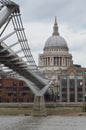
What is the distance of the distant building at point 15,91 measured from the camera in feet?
506

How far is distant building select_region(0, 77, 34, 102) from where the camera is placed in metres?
154

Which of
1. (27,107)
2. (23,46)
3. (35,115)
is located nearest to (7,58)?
(23,46)

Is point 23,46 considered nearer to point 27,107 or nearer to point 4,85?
point 27,107

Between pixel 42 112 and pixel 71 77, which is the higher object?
pixel 71 77

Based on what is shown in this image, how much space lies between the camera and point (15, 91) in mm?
155875

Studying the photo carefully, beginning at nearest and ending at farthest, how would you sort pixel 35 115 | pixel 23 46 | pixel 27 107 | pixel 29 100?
pixel 23 46 → pixel 35 115 → pixel 27 107 → pixel 29 100

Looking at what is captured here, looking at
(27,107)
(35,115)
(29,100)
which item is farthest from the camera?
(29,100)

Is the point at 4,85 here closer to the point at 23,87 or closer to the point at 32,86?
the point at 23,87

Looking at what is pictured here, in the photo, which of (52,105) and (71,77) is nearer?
(52,105)

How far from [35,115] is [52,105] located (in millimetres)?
32285

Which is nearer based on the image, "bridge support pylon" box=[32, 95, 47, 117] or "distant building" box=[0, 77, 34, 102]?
"bridge support pylon" box=[32, 95, 47, 117]

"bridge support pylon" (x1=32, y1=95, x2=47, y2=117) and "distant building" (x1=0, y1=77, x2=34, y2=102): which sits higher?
"distant building" (x1=0, y1=77, x2=34, y2=102)

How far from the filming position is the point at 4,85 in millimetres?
156875

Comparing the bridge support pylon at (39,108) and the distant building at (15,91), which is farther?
the distant building at (15,91)
